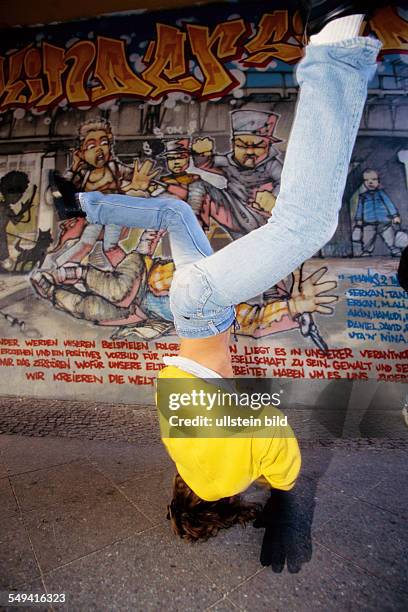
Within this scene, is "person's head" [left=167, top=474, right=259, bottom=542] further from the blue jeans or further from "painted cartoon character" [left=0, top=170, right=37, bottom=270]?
"painted cartoon character" [left=0, top=170, right=37, bottom=270]

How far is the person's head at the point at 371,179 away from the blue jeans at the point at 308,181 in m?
4.02

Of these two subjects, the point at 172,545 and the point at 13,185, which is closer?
the point at 172,545

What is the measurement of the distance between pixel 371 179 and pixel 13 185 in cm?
541

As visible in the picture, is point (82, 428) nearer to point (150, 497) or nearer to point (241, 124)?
point (150, 497)

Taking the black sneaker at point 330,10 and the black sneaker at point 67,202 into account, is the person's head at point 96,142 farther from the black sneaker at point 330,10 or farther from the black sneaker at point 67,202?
the black sneaker at point 330,10

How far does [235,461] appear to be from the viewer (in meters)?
1.62

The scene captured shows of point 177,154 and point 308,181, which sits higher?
point 177,154

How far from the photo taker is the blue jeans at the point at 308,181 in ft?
3.08

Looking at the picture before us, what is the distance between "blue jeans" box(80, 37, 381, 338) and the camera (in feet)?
3.08

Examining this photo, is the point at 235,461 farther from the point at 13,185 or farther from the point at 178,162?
the point at 13,185

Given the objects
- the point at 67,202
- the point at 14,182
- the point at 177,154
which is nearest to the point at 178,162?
the point at 177,154

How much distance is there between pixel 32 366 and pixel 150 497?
3497 millimetres

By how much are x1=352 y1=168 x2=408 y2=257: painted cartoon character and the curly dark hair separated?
199 inches
